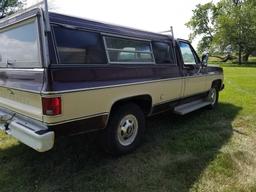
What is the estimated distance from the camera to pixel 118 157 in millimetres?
4090

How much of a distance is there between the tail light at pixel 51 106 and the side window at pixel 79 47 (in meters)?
0.50

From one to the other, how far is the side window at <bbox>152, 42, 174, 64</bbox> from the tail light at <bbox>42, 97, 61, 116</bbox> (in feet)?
7.95

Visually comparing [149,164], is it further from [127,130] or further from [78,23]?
[78,23]

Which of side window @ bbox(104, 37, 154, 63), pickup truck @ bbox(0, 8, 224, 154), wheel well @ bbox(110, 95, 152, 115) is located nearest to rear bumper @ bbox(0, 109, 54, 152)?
pickup truck @ bbox(0, 8, 224, 154)

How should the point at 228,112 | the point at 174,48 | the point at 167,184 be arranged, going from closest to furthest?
the point at 167,184 < the point at 174,48 < the point at 228,112

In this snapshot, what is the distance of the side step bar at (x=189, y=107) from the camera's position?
551 cm

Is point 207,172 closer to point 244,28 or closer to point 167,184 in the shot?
point 167,184

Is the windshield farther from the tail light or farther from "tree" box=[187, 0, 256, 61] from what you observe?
"tree" box=[187, 0, 256, 61]

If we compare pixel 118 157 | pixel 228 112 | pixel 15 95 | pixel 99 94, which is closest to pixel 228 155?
pixel 118 157

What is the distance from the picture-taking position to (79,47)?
341 cm

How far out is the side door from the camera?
5.63m

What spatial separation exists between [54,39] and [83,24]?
56 centimetres

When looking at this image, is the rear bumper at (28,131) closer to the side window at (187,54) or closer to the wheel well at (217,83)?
the side window at (187,54)

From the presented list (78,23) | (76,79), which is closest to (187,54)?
(78,23)
